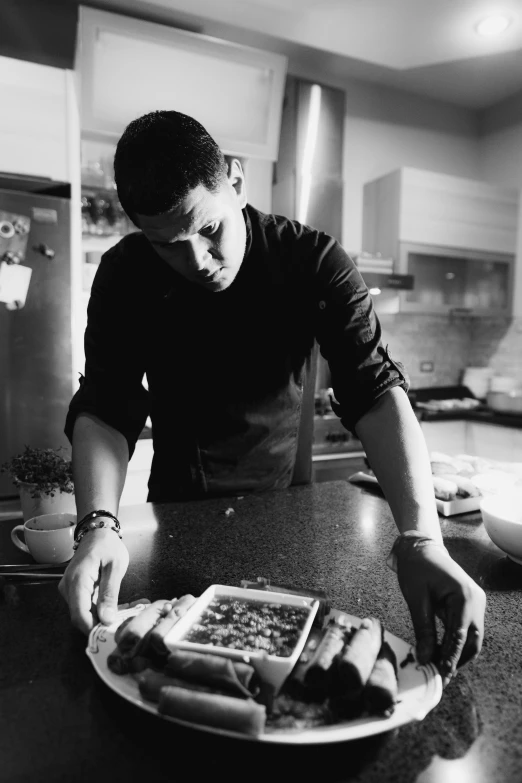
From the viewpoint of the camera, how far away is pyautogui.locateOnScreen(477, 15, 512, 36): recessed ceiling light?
10.0 ft

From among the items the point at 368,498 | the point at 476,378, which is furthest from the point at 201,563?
the point at 476,378

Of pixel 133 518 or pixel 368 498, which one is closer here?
pixel 133 518

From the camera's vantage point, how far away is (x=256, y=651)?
26.1 inches

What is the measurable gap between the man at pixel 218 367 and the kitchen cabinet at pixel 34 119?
155 cm

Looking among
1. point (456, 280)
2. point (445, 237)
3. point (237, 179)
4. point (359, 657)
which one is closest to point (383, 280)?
point (445, 237)

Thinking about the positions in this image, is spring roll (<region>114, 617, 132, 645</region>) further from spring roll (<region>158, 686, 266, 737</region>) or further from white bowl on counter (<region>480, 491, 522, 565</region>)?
white bowl on counter (<region>480, 491, 522, 565</region>)

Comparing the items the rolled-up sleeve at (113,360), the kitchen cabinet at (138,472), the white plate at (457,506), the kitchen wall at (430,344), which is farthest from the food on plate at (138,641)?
the kitchen wall at (430,344)

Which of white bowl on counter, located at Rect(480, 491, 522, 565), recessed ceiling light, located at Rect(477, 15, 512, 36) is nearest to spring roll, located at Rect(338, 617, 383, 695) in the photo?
white bowl on counter, located at Rect(480, 491, 522, 565)

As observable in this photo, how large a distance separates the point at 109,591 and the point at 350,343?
0.69 meters

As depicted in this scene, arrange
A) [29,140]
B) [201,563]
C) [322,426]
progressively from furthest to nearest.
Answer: [322,426] → [29,140] → [201,563]

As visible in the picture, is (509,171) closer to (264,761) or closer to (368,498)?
(368,498)

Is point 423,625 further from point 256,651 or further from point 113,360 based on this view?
point 113,360

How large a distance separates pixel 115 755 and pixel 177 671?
0.10 meters

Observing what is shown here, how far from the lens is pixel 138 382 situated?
4.53 ft
